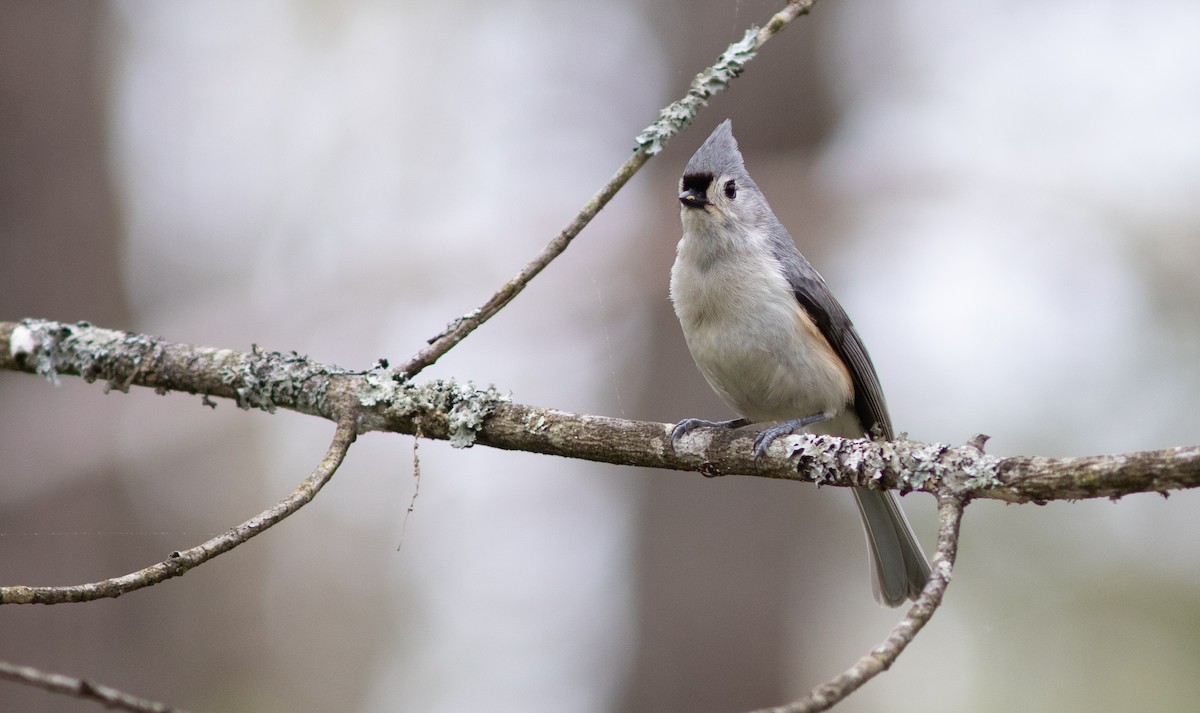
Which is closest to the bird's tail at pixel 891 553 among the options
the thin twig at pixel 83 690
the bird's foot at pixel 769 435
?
the bird's foot at pixel 769 435

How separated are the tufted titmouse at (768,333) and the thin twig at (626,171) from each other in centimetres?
65

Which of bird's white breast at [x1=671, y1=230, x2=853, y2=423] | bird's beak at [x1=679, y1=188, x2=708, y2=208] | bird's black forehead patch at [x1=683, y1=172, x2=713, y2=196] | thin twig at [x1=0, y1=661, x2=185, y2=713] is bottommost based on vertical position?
thin twig at [x1=0, y1=661, x2=185, y2=713]

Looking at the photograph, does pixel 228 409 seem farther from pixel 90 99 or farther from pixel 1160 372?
pixel 1160 372

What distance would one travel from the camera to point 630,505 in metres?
4.98

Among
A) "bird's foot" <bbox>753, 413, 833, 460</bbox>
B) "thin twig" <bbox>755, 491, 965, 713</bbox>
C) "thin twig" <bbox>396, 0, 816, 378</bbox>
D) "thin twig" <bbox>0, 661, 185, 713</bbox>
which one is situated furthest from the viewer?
"thin twig" <bbox>396, 0, 816, 378</bbox>

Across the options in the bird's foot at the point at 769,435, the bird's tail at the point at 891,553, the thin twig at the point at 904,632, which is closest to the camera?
the thin twig at the point at 904,632

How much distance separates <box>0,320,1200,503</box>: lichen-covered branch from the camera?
1.66 m

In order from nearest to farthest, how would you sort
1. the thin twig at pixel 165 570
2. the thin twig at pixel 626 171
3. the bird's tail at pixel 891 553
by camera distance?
the thin twig at pixel 165 570 → the thin twig at pixel 626 171 → the bird's tail at pixel 891 553

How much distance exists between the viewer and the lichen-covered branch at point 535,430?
1658 mm

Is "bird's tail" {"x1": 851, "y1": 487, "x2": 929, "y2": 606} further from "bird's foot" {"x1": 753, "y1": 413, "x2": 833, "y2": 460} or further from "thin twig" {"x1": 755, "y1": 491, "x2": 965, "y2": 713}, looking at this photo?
"thin twig" {"x1": 755, "y1": 491, "x2": 965, "y2": 713}

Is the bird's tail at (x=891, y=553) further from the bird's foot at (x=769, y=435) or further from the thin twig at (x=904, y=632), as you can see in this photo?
the thin twig at (x=904, y=632)

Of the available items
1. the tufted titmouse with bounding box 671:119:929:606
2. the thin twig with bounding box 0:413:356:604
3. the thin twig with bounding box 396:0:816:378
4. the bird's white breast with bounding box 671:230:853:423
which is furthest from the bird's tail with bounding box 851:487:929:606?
the thin twig with bounding box 0:413:356:604

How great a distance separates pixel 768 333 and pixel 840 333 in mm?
394

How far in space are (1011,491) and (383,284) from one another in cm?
453
